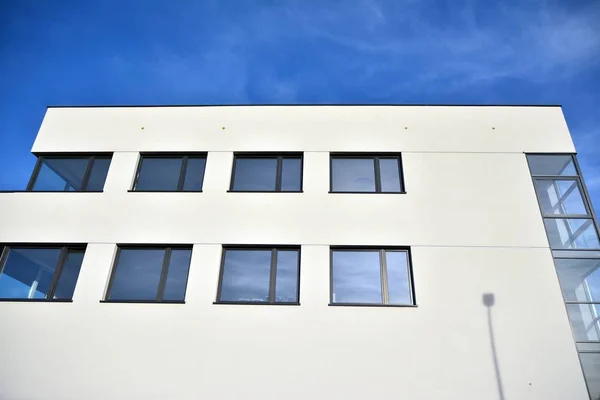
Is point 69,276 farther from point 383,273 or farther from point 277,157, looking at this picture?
point 383,273

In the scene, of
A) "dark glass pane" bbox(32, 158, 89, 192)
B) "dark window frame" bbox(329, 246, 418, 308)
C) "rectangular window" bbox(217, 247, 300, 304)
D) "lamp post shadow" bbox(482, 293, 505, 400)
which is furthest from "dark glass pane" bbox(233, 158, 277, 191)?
"lamp post shadow" bbox(482, 293, 505, 400)

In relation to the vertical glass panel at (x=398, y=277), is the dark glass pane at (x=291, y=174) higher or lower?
higher

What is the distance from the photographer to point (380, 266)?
289 inches

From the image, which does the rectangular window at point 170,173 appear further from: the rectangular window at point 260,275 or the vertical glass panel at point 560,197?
the vertical glass panel at point 560,197

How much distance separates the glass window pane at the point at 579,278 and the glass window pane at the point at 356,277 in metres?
3.74

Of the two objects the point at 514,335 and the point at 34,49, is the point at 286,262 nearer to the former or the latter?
the point at 514,335

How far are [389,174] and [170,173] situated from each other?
18.7 ft

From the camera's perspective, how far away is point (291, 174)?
868 cm

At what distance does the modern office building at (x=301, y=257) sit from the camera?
6.21 m

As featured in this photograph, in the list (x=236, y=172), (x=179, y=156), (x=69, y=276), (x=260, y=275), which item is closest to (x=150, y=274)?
(x=69, y=276)

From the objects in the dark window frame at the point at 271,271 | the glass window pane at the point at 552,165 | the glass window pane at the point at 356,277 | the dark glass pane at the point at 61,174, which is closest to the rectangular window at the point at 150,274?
the dark window frame at the point at 271,271

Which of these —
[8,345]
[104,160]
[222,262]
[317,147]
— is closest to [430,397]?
[222,262]

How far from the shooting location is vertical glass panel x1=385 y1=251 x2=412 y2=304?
697 centimetres

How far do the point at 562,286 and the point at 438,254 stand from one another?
246 cm
